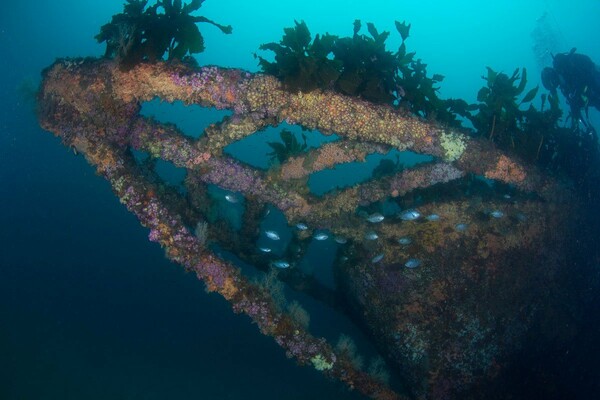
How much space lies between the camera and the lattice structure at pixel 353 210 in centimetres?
518

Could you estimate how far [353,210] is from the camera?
6531 mm

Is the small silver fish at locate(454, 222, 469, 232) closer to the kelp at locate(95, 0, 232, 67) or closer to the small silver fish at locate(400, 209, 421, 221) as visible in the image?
the small silver fish at locate(400, 209, 421, 221)

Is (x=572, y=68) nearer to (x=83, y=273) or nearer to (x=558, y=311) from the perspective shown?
(x=558, y=311)

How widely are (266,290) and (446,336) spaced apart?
311 centimetres

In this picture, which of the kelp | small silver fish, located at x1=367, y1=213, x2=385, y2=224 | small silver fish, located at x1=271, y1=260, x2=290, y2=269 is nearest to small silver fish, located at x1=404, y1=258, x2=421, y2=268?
small silver fish, located at x1=367, y1=213, x2=385, y2=224

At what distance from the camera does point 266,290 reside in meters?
5.54

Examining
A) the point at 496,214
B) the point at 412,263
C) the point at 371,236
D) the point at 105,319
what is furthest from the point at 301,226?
the point at 105,319

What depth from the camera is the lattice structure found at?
5.18 metres

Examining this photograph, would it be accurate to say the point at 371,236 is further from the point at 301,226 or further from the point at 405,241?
the point at 301,226

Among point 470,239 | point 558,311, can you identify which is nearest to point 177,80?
point 470,239

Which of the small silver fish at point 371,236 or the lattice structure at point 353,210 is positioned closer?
the lattice structure at point 353,210

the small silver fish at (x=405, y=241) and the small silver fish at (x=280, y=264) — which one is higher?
the small silver fish at (x=405, y=241)

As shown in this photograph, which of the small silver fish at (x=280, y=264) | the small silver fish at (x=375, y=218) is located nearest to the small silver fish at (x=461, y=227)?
the small silver fish at (x=375, y=218)

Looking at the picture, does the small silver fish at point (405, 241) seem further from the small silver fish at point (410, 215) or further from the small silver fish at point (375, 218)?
the small silver fish at point (375, 218)
